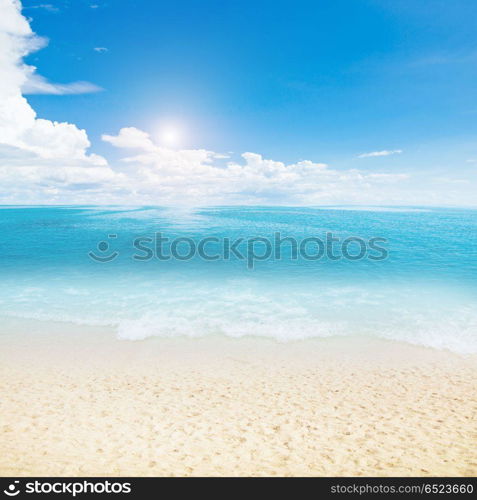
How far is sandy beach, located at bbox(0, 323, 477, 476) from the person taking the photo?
737 cm

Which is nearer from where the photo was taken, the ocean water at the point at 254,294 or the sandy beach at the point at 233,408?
the sandy beach at the point at 233,408

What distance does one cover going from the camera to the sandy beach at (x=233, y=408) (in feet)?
24.2

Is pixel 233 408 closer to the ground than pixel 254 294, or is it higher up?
higher up

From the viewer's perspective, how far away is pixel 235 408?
1062 centimetres

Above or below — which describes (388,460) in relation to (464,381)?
above

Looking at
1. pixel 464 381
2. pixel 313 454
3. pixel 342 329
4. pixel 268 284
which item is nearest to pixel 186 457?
pixel 313 454

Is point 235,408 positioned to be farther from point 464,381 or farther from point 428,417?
point 464,381

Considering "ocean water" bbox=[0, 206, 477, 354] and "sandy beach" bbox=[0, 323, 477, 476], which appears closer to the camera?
"sandy beach" bbox=[0, 323, 477, 476]

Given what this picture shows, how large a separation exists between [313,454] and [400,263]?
4260cm

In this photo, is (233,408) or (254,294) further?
(254,294)

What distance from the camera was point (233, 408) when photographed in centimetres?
1062
